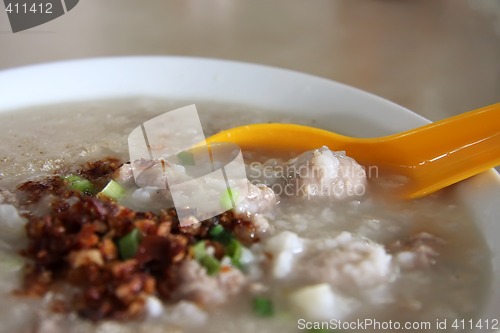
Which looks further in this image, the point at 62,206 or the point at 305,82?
the point at 305,82

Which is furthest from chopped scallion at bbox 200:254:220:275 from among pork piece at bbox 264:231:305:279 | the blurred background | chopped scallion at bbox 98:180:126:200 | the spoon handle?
the blurred background

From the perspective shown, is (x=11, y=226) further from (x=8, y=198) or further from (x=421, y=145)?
(x=421, y=145)

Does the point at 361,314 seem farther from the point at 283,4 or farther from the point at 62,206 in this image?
the point at 283,4

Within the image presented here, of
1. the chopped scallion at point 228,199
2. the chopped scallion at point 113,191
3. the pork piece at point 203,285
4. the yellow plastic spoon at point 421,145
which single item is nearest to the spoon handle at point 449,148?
the yellow plastic spoon at point 421,145

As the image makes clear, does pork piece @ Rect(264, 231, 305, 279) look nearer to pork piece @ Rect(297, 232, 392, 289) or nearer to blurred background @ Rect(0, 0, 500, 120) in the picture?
pork piece @ Rect(297, 232, 392, 289)

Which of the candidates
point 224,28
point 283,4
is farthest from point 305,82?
point 283,4

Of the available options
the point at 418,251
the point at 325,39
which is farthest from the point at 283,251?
the point at 325,39
